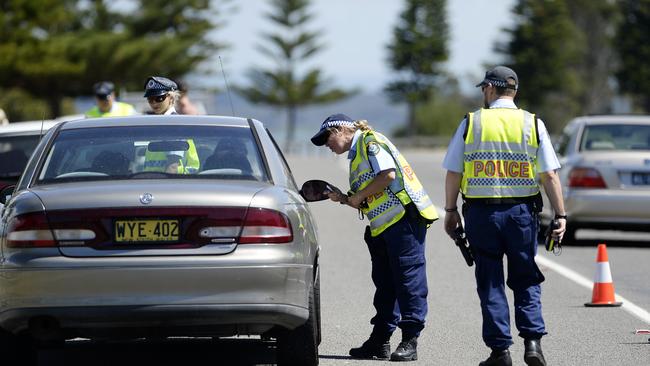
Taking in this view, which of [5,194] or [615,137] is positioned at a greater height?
Result: [5,194]

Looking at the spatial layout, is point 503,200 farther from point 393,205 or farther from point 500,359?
point 500,359

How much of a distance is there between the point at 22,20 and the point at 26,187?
183 feet

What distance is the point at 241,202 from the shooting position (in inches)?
274

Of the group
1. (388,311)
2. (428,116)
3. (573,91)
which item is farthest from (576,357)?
(573,91)

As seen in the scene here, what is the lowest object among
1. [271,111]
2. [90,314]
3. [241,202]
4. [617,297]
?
[271,111]

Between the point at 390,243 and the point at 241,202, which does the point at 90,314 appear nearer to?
the point at 241,202

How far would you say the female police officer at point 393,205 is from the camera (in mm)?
8172

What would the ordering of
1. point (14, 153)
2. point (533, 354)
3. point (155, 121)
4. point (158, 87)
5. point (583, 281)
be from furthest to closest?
point (583, 281), point (14, 153), point (158, 87), point (155, 121), point (533, 354)

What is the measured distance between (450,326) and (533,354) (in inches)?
86.4

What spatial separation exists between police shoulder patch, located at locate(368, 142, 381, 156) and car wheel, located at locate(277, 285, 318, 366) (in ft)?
3.11

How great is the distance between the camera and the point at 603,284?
1080 centimetres

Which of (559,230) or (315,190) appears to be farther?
(315,190)

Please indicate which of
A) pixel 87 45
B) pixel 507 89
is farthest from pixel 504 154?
pixel 87 45

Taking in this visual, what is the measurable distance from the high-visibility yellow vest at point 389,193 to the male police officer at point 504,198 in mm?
430
